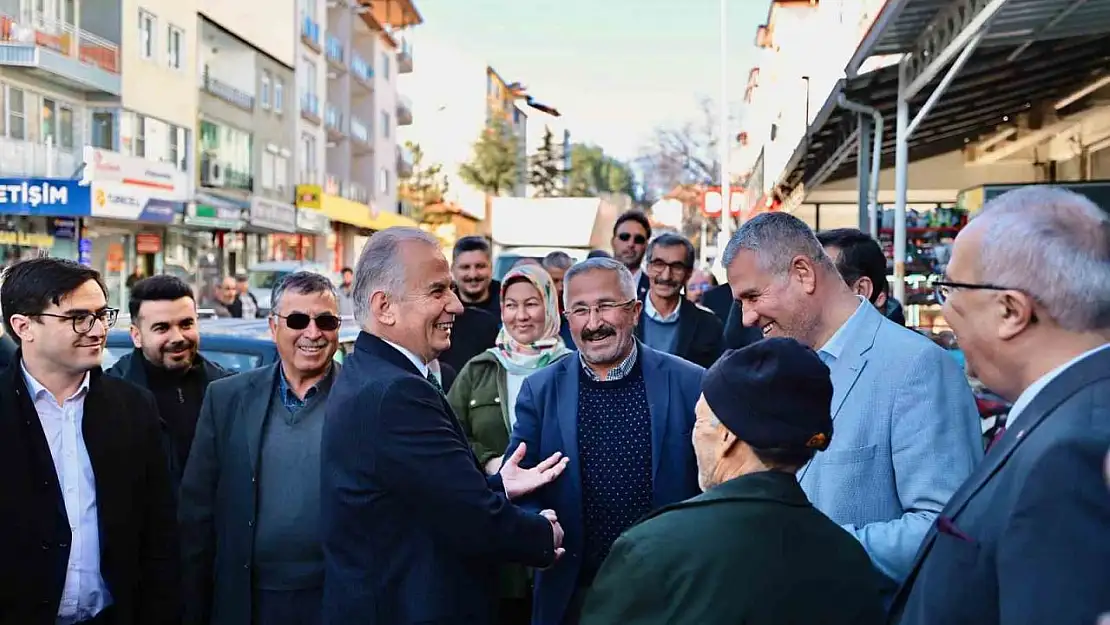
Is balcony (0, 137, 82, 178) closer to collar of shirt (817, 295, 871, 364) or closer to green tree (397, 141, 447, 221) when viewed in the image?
collar of shirt (817, 295, 871, 364)

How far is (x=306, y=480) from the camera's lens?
4.62 meters

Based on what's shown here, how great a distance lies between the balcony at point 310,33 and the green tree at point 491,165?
31.2m

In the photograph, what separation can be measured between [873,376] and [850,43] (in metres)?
17.8

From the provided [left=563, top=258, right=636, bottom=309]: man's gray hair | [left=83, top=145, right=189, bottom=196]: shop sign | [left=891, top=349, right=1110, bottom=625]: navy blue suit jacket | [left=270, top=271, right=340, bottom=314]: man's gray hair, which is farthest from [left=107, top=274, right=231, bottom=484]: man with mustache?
[left=83, top=145, right=189, bottom=196]: shop sign

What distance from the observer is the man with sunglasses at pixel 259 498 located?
14.8 feet

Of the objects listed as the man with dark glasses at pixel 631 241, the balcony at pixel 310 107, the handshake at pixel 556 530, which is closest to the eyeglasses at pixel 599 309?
the handshake at pixel 556 530

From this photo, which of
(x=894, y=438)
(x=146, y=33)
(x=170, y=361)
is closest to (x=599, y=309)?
(x=894, y=438)

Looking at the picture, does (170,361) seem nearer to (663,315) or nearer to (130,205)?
(663,315)

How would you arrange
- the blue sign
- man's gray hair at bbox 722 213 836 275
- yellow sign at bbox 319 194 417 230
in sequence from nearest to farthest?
1. man's gray hair at bbox 722 213 836 275
2. the blue sign
3. yellow sign at bbox 319 194 417 230

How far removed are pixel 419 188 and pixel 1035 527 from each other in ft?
220

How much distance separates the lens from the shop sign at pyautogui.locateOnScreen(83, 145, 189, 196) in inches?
1117

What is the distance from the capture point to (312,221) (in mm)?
46594

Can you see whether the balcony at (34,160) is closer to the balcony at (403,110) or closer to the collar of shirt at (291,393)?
the collar of shirt at (291,393)

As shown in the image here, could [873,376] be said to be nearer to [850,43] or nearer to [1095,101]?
[1095,101]
